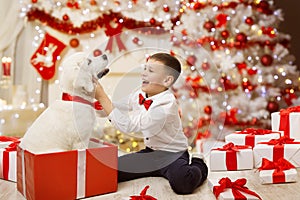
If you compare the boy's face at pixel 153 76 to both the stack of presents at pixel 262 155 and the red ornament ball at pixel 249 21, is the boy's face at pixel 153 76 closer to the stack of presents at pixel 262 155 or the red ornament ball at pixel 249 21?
the stack of presents at pixel 262 155

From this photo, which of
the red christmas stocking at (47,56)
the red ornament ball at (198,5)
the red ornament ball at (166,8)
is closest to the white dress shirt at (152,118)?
the red ornament ball at (198,5)

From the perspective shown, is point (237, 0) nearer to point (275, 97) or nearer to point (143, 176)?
point (275, 97)

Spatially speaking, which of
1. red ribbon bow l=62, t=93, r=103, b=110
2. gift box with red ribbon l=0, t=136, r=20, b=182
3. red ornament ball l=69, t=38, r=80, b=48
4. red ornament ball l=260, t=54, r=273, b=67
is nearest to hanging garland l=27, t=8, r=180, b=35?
red ornament ball l=69, t=38, r=80, b=48

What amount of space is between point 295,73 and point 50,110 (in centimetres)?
230

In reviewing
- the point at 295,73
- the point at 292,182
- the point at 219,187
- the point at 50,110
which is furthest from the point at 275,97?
the point at 50,110

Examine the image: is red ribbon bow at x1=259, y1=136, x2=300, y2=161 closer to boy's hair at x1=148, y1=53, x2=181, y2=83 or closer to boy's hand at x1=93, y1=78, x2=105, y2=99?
boy's hair at x1=148, y1=53, x2=181, y2=83

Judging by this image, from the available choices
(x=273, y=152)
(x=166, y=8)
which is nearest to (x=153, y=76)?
(x=273, y=152)

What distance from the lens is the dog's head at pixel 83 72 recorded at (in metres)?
1.48

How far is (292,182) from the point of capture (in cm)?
168

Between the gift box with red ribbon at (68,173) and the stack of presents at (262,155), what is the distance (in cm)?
39

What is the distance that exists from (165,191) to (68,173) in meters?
0.38

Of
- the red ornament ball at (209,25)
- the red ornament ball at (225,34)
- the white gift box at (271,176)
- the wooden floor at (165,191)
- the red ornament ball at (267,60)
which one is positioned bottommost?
the wooden floor at (165,191)

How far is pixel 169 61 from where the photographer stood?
1.52 m

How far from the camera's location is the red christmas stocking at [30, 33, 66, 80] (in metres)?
3.78
